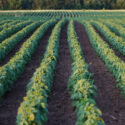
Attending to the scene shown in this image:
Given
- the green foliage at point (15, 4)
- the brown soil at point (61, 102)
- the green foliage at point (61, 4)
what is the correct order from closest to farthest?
the brown soil at point (61, 102)
the green foliage at point (15, 4)
the green foliage at point (61, 4)

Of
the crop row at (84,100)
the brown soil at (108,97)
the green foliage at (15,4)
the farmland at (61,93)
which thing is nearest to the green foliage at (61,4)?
the green foliage at (15,4)

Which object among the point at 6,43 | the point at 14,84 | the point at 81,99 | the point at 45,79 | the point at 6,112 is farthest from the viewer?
the point at 6,43

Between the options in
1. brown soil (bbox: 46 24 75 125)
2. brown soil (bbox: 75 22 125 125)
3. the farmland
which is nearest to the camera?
the farmland

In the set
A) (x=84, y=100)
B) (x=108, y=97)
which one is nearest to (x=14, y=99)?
(x=84, y=100)

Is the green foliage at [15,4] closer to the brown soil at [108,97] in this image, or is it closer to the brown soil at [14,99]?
the brown soil at [14,99]

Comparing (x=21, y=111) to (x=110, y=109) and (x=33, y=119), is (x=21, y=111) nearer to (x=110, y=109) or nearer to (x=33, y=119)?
(x=33, y=119)

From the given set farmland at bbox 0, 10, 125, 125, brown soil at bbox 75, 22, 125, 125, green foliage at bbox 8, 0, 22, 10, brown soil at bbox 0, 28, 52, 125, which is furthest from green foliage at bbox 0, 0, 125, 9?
brown soil at bbox 0, 28, 52, 125

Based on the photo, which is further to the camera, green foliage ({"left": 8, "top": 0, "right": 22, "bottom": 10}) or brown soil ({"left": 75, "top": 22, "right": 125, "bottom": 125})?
green foliage ({"left": 8, "top": 0, "right": 22, "bottom": 10})

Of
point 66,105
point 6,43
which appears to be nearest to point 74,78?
point 66,105

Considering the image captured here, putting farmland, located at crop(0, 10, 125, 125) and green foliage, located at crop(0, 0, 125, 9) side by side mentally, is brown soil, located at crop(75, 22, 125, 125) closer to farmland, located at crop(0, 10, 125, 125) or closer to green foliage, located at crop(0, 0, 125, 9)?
farmland, located at crop(0, 10, 125, 125)

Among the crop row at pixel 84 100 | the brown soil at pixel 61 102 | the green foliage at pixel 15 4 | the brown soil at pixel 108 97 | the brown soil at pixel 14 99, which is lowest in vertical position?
the brown soil at pixel 108 97

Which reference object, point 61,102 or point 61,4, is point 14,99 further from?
point 61,4

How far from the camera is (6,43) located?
14.1 m

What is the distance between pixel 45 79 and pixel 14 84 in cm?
218
